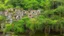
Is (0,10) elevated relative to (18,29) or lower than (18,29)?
elevated

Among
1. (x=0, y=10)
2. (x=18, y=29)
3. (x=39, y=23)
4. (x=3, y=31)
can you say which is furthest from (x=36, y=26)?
(x=0, y=10)

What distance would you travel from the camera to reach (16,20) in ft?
39.1

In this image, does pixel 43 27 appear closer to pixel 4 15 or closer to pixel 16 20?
pixel 16 20

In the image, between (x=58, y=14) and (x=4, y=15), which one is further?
(x=4, y=15)

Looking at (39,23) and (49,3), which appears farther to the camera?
(49,3)

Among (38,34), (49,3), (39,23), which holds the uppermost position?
(49,3)

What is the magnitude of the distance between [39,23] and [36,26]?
0.23m

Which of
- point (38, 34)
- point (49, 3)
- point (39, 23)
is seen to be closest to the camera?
point (39, 23)

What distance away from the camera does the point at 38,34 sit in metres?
11.7

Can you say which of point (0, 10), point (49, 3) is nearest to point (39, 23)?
point (49, 3)

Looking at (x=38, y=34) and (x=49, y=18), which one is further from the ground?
(x=49, y=18)

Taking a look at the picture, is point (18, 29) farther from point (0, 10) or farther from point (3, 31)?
point (0, 10)

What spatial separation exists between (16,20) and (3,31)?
946mm

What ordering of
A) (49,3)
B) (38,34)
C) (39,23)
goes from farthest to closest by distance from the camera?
(49,3) < (38,34) < (39,23)
